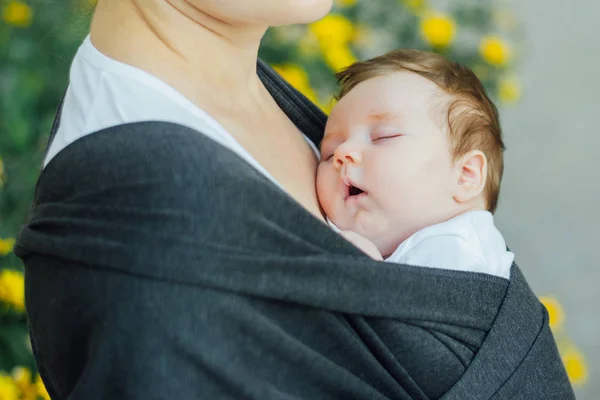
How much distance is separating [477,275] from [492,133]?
14.6 inches

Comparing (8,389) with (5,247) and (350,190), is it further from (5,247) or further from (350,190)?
(350,190)

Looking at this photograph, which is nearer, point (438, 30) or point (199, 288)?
point (199, 288)

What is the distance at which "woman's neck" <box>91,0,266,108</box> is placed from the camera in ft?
3.74

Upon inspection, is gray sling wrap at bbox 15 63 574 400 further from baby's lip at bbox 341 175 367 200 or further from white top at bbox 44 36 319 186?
baby's lip at bbox 341 175 367 200

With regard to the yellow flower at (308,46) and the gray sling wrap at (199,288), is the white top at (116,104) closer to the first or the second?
the gray sling wrap at (199,288)

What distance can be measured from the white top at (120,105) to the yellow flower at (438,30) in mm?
1889

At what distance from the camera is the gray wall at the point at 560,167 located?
4.38 metres

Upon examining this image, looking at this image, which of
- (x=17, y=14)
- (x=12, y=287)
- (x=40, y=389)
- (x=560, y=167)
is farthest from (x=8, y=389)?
(x=560, y=167)

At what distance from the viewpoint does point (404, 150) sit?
1.35 meters

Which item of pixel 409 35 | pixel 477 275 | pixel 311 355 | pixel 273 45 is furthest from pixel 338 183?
pixel 409 35

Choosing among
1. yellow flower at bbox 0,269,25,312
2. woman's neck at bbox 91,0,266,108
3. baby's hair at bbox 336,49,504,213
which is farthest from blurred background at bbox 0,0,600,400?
baby's hair at bbox 336,49,504,213

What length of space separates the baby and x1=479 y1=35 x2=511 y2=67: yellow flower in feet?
5.29

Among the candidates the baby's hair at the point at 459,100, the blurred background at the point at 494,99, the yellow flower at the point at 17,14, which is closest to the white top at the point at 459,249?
the baby's hair at the point at 459,100

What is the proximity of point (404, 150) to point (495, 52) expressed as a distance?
5.86 ft
